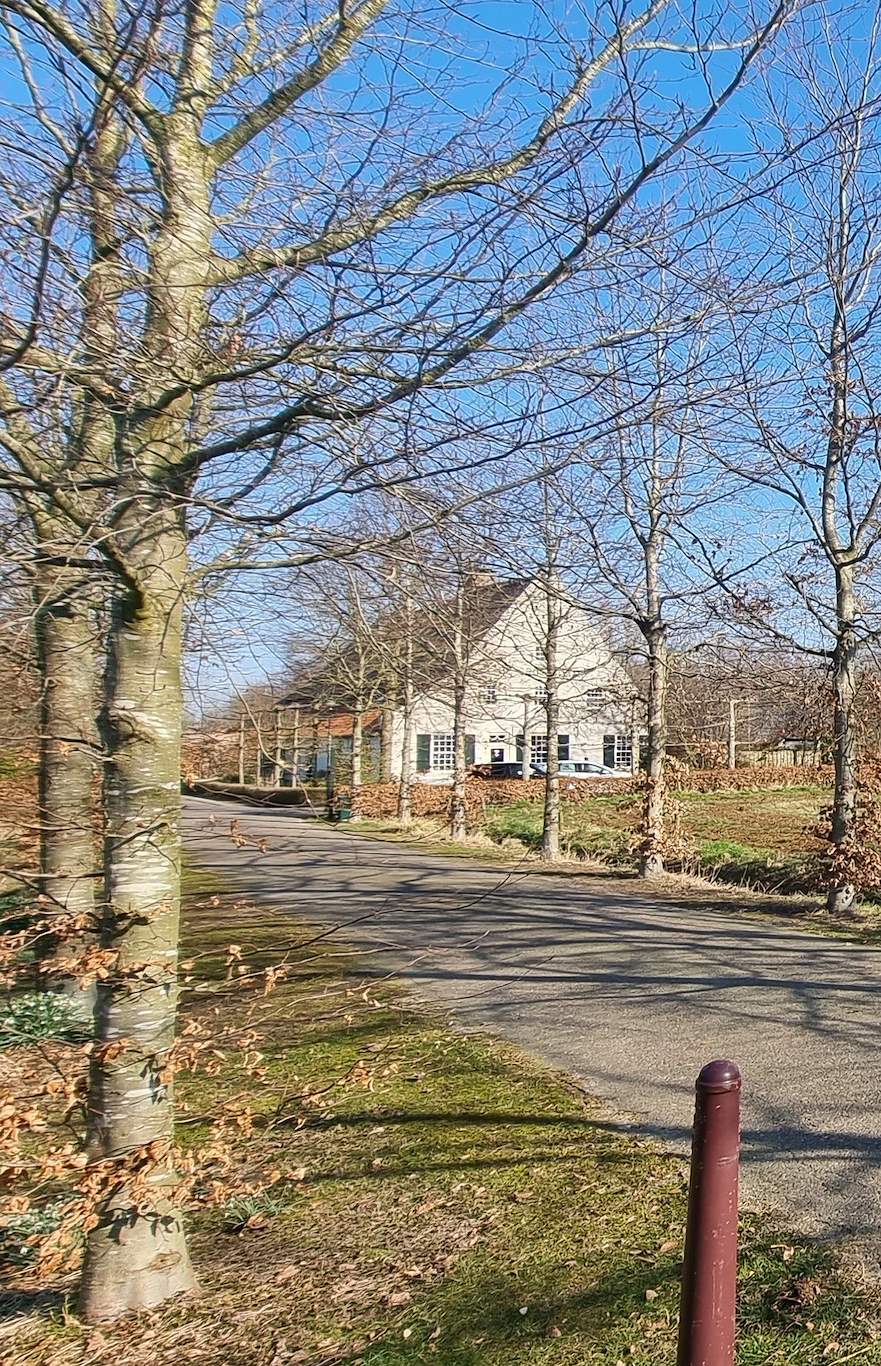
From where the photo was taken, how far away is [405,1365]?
9.98 ft

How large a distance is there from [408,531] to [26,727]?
9.52 ft

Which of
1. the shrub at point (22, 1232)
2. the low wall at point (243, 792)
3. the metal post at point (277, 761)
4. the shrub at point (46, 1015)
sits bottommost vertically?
the shrub at point (22, 1232)

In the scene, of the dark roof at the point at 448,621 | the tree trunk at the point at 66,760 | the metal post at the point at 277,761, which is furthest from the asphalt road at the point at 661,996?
the dark roof at the point at 448,621

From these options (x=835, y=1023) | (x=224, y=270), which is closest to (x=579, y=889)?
(x=835, y=1023)

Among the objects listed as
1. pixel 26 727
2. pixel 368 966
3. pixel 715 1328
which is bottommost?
pixel 368 966

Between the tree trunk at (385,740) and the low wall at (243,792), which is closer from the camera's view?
the low wall at (243,792)

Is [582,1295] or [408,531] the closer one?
[582,1295]

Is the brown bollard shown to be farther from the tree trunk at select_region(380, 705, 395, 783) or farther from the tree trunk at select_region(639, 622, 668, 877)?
the tree trunk at select_region(639, 622, 668, 877)

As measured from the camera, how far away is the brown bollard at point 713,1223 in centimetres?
200

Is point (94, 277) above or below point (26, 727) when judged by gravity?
above

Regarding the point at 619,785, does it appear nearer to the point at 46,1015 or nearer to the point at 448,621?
the point at 46,1015

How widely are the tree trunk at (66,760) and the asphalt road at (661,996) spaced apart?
0.65m

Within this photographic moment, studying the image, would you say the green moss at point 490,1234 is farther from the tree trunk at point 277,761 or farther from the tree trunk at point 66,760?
the tree trunk at point 66,760

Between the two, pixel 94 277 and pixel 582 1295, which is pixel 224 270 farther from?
pixel 582 1295
